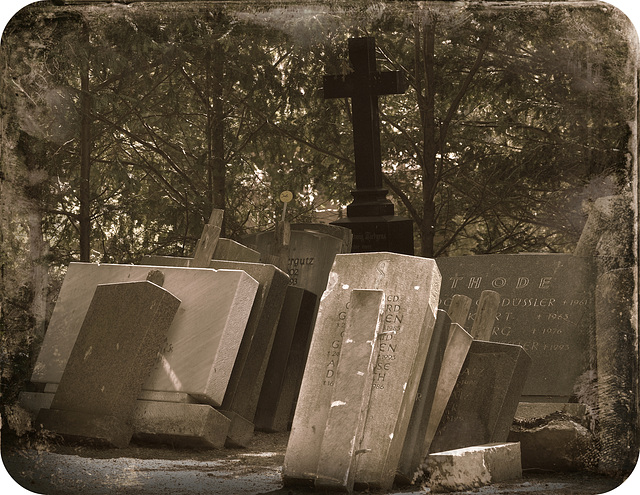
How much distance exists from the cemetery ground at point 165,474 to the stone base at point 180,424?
53mm

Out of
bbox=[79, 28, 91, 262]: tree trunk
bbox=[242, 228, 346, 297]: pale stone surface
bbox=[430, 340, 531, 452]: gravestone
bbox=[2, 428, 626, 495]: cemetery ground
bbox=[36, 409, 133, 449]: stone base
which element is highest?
bbox=[79, 28, 91, 262]: tree trunk

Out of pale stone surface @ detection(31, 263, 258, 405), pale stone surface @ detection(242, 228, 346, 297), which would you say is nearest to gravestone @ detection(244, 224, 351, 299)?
pale stone surface @ detection(242, 228, 346, 297)

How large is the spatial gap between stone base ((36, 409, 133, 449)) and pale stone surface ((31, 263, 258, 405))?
295 mm

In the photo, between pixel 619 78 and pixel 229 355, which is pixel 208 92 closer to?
pixel 229 355

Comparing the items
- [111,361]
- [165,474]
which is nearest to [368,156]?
[111,361]

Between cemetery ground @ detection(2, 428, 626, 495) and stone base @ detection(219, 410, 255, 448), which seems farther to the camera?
stone base @ detection(219, 410, 255, 448)

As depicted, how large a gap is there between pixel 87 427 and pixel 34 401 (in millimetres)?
370

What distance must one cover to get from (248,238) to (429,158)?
52.7 inches

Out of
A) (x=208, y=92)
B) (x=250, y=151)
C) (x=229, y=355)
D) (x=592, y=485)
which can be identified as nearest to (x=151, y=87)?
(x=208, y=92)

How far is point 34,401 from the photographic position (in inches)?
185

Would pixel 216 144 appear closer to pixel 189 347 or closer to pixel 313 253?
pixel 313 253

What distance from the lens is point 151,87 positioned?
17.5 feet

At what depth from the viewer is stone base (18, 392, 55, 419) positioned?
4637mm

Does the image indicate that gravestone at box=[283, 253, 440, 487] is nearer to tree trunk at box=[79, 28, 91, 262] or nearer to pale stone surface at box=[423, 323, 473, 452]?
pale stone surface at box=[423, 323, 473, 452]
